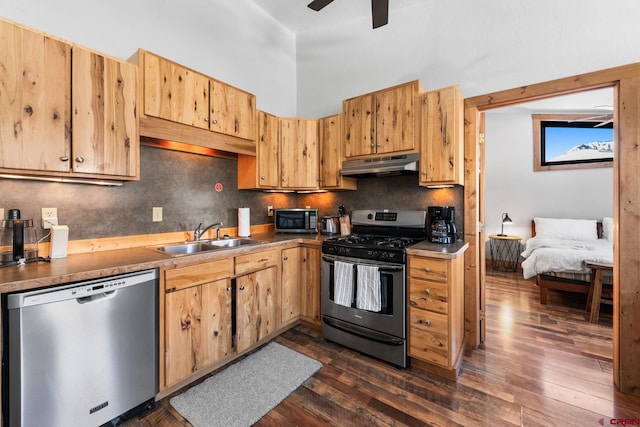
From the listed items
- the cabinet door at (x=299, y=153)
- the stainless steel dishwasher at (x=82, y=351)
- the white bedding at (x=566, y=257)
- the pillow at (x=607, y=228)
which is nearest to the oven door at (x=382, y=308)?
the cabinet door at (x=299, y=153)

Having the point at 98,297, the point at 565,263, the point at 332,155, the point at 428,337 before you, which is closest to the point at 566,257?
the point at 565,263

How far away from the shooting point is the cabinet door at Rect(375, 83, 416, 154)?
2492 mm

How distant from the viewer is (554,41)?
7.10 feet

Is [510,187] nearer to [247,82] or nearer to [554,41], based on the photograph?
[554,41]

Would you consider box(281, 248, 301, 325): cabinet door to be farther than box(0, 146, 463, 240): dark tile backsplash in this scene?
Yes

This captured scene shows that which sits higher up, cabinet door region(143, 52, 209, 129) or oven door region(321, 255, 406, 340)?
cabinet door region(143, 52, 209, 129)

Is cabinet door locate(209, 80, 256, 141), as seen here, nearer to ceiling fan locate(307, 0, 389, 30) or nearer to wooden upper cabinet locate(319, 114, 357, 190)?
wooden upper cabinet locate(319, 114, 357, 190)

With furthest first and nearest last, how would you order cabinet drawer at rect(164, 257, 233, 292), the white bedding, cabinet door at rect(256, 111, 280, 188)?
the white bedding → cabinet door at rect(256, 111, 280, 188) → cabinet drawer at rect(164, 257, 233, 292)

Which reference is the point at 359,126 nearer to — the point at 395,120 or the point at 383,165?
the point at 395,120

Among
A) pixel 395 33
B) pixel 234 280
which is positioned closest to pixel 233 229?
pixel 234 280

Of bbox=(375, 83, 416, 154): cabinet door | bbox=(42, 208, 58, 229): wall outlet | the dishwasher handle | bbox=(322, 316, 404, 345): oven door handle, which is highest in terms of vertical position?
bbox=(375, 83, 416, 154): cabinet door

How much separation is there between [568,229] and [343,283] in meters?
4.79

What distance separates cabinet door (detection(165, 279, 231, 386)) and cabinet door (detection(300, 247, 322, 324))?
854 mm

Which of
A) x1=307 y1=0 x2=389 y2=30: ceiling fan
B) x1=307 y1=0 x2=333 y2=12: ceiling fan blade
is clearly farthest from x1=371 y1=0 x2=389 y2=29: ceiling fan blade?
x1=307 y1=0 x2=333 y2=12: ceiling fan blade
